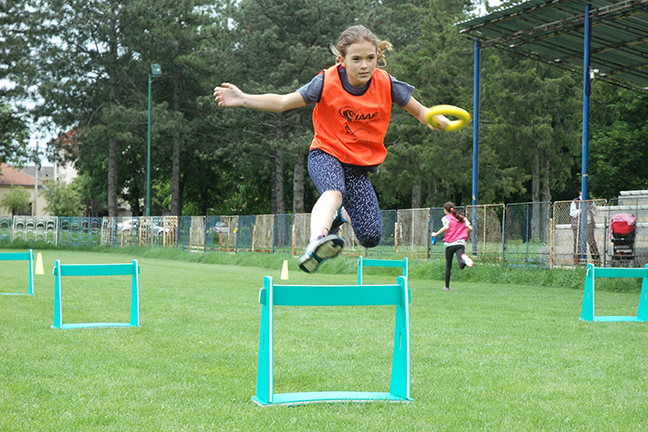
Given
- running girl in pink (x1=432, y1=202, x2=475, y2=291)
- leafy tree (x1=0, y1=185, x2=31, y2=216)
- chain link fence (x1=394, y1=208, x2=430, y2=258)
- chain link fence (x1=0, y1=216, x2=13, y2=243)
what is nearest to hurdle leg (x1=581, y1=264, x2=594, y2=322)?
running girl in pink (x1=432, y1=202, x2=475, y2=291)

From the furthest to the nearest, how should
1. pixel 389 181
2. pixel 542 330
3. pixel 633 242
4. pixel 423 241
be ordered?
1. pixel 389 181
2. pixel 423 241
3. pixel 633 242
4. pixel 542 330

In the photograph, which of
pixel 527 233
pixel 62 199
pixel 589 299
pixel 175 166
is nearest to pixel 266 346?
pixel 589 299

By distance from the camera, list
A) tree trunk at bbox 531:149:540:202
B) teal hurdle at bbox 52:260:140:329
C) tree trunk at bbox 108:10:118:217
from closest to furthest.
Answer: teal hurdle at bbox 52:260:140:329 → tree trunk at bbox 531:149:540:202 → tree trunk at bbox 108:10:118:217

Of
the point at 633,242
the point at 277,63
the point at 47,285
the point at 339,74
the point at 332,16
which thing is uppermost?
the point at 332,16

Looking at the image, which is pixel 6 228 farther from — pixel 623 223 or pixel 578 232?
pixel 623 223

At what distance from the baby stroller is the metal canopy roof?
6177 mm

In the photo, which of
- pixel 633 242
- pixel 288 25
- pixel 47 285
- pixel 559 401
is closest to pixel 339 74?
pixel 559 401

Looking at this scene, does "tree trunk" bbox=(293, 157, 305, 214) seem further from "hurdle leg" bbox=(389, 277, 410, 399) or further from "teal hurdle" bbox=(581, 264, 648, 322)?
"hurdle leg" bbox=(389, 277, 410, 399)

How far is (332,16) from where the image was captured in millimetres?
39438

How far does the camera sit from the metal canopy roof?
21220 mm

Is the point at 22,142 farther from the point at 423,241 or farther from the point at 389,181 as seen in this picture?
the point at 423,241

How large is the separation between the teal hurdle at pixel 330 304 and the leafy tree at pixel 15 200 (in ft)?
281

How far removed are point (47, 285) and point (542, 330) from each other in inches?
468

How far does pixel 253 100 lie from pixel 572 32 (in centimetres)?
2115
